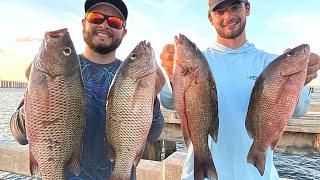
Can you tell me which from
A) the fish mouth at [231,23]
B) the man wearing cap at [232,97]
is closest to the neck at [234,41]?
the man wearing cap at [232,97]

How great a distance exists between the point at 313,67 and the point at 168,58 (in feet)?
4.40

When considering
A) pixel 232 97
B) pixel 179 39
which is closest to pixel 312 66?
pixel 232 97

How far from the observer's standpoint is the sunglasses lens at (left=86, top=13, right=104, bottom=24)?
10.4 ft

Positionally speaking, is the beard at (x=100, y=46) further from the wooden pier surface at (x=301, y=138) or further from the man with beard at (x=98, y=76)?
the wooden pier surface at (x=301, y=138)

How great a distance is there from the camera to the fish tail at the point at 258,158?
113 inches

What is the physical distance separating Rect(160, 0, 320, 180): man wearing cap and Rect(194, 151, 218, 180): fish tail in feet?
0.87

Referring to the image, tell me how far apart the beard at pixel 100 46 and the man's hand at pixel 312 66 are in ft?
5.30

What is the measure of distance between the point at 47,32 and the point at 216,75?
1628 millimetres

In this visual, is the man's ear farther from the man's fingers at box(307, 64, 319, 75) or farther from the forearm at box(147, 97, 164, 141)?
the forearm at box(147, 97, 164, 141)

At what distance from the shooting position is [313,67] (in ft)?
9.98

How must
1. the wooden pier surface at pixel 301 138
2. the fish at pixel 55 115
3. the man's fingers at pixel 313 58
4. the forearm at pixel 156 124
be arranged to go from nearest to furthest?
the fish at pixel 55 115
the man's fingers at pixel 313 58
the forearm at pixel 156 124
the wooden pier surface at pixel 301 138

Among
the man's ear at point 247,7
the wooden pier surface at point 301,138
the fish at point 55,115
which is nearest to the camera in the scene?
the fish at point 55,115

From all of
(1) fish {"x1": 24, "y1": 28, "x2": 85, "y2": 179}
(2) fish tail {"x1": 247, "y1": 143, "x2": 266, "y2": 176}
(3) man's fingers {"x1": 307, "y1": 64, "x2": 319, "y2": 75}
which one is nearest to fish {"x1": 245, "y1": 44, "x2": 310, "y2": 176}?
(2) fish tail {"x1": 247, "y1": 143, "x2": 266, "y2": 176}

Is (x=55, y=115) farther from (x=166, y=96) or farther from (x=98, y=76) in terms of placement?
(x=166, y=96)
